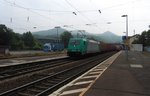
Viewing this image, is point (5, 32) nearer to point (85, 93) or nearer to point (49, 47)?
point (49, 47)

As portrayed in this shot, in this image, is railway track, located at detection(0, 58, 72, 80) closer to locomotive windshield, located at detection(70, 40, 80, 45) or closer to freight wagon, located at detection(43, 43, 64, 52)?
locomotive windshield, located at detection(70, 40, 80, 45)

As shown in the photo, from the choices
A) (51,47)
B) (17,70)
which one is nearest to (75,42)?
(17,70)

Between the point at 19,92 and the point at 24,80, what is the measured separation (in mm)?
4586

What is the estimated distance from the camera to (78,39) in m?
44.9

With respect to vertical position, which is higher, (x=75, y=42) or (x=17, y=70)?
(x=75, y=42)

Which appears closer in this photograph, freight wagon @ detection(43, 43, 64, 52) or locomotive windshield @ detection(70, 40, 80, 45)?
locomotive windshield @ detection(70, 40, 80, 45)

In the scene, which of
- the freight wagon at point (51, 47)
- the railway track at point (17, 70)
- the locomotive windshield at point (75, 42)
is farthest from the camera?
the freight wagon at point (51, 47)

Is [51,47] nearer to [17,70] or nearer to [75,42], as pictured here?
[75,42]

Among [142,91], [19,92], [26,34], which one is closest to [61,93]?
[19,92]

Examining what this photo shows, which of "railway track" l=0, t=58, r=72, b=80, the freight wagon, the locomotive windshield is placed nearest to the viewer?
"railway track" l=0, t=58, r=72, b=80

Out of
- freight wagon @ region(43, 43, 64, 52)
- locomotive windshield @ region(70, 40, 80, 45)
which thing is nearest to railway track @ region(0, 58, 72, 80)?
locomotive windshield @ region(70, 40, 80, 45)

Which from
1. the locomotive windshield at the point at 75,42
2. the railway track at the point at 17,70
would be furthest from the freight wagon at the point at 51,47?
the railway track at the point at 17,70

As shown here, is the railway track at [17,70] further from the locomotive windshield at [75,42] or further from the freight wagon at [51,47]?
the freight wagon at [51,47]

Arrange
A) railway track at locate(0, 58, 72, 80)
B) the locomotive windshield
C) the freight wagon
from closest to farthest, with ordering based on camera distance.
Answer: railway track at locate(0, 58, 72, 80)
the locomotive windshield
the freight wagon
